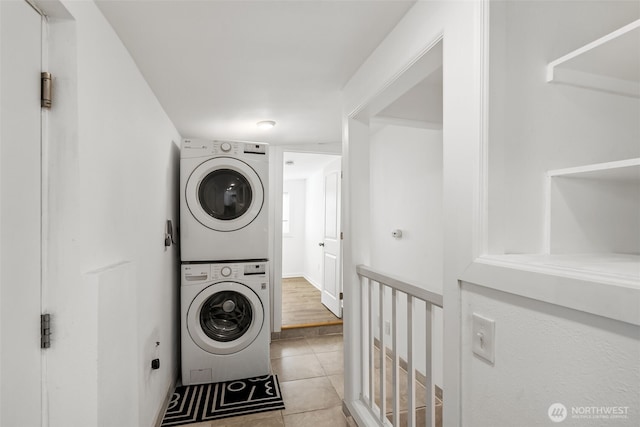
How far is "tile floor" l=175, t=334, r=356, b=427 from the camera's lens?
2.09 meters

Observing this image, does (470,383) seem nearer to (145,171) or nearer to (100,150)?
(100,150)

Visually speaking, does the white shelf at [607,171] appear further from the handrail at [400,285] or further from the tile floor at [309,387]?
the tile floor at [309,387]

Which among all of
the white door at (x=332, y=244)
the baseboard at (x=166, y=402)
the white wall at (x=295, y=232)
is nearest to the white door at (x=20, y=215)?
the baseboard at (x=166, y=402)

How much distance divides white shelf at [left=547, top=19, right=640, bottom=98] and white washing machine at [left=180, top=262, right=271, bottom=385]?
229cm

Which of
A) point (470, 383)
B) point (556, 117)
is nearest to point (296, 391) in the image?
point (470, 383)

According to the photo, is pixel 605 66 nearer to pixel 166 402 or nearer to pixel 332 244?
pixel 166 402

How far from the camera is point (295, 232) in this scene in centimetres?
688

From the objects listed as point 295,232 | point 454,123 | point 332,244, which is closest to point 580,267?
point 454,123

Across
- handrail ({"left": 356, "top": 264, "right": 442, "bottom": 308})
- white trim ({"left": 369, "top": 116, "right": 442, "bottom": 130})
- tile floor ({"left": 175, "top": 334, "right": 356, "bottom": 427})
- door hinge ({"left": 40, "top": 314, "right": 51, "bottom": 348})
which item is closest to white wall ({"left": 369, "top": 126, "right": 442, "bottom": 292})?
white trim ({"left": 369, "top": 116, "right": 442, "bottom": 130})

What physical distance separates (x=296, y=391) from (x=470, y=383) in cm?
178

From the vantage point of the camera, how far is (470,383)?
103 centimetres

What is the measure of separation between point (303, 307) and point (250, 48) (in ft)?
12.0

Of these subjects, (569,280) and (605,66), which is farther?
(605,66)

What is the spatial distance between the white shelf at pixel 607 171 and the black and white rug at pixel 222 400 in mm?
2180
